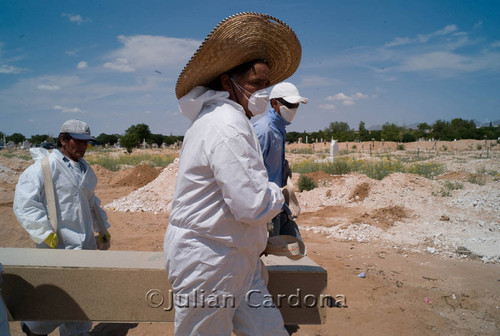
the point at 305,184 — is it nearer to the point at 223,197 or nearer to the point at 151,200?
the point at 151,200

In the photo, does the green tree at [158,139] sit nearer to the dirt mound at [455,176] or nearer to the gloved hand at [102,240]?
the dirt mound at [455,176]

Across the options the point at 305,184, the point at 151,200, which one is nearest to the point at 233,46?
the point at 151,200

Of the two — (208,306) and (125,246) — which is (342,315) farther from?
(125,246)

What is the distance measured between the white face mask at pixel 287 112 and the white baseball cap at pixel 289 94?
0.26ft

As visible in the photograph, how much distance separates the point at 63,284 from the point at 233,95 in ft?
5.72

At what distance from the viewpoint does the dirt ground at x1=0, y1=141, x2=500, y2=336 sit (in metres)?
3.77

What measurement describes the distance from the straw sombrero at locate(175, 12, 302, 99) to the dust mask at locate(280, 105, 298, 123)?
4.70 ft

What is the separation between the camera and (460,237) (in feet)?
21.6

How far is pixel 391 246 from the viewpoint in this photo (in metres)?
6.55

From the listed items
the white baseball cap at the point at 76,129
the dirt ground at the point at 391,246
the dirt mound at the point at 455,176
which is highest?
the white baseball cap at the point at 76,129

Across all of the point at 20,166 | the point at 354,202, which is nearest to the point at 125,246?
the point at 354,202

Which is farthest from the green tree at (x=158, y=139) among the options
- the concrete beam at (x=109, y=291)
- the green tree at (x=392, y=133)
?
the concrete beam at (x=109, y=291)

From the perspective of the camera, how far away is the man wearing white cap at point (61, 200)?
110 inches

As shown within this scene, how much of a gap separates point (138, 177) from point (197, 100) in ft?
48.5
